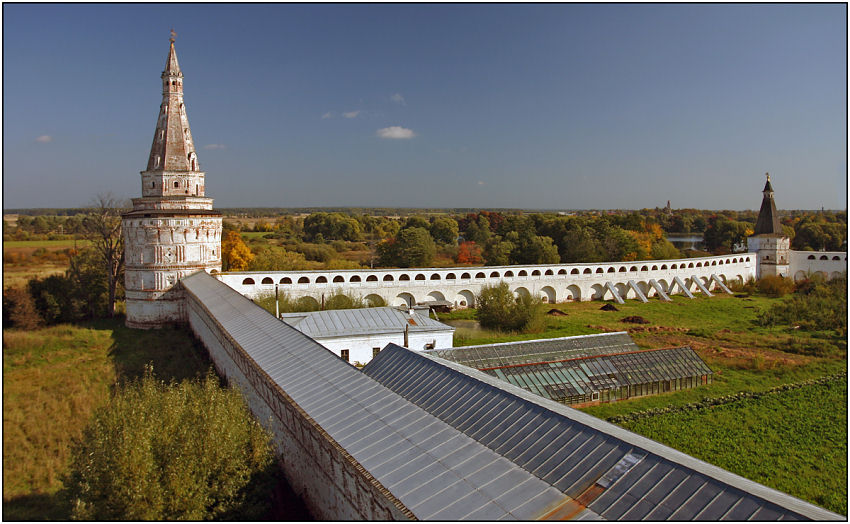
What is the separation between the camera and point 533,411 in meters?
7.17

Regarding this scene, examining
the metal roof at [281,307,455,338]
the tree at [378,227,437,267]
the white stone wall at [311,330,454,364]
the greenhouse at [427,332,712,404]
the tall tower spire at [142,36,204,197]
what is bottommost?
the greenhouse at [427,332,712,404]

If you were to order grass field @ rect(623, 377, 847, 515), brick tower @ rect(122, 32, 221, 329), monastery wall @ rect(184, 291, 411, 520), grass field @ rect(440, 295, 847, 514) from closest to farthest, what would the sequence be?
monastery wall @ rect(184, 291, 411, 520) → grass field @ rect(623, 377, 847, 515) → grass field @ rect(440, 295, 847, 514) → brick tower @ rect(122, 32, 221, 329)

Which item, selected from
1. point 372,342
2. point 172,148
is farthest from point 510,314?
point 172,148

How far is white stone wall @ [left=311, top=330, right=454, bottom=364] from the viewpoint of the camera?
55.5 feet

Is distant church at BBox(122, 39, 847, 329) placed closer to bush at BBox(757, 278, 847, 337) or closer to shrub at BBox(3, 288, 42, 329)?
shrub at BBox(3, 288, 42, 329)

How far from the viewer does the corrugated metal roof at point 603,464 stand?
4.69 m

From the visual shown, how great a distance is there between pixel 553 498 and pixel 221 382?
11017 mm

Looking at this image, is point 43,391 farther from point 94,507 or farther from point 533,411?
point 533,411

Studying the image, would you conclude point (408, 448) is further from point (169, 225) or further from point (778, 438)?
point (169, 225)

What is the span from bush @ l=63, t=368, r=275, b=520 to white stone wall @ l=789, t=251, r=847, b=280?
4856cm

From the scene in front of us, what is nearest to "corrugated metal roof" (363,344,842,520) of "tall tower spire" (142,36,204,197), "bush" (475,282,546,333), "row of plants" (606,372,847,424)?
"row of plants" (606,372,847,424)

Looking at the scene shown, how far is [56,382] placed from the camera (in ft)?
51.7

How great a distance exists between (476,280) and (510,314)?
6.83 m

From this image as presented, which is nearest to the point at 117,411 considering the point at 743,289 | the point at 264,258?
the point at 264,258
